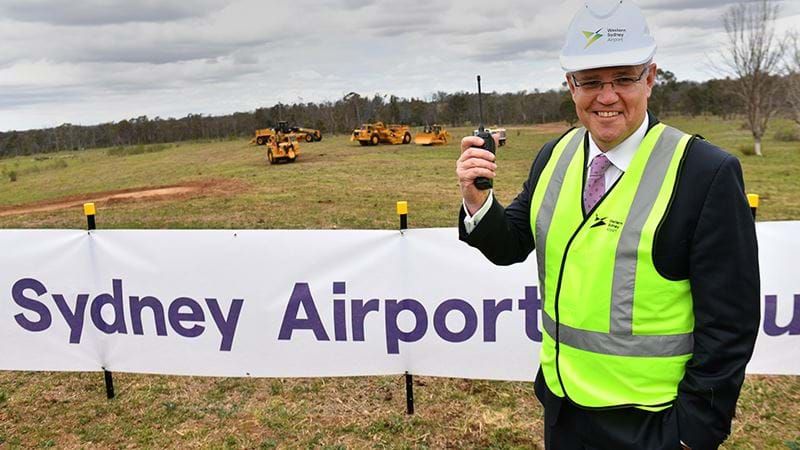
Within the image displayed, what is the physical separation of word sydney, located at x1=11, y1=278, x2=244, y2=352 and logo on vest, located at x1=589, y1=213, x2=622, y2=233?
309 centimetres

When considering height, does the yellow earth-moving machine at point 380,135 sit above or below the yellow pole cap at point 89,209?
above

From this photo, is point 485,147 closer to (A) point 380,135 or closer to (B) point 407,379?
(B) point 407,379

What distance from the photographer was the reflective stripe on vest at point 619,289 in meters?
1.66

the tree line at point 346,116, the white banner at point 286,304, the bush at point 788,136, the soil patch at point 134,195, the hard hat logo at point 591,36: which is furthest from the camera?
the tree line at point 346,116

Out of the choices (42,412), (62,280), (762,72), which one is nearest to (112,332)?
(62,280)

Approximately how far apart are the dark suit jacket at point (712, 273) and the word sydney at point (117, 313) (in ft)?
10.8

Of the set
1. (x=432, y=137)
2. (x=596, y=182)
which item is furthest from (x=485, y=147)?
(x=432, y=137)

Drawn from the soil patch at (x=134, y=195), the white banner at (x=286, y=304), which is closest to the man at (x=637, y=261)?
the white banner at (x=286, y=304)

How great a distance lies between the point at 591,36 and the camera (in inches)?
65.2

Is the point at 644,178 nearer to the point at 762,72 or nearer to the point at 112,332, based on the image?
the point at 112,332

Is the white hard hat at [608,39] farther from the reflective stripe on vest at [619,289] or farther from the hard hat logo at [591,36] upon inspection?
the reflective stripe on vest at [619,289]

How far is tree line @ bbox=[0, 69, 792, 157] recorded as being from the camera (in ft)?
223

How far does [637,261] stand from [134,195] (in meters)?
19.1

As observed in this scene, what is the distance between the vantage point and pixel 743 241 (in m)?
1.54
